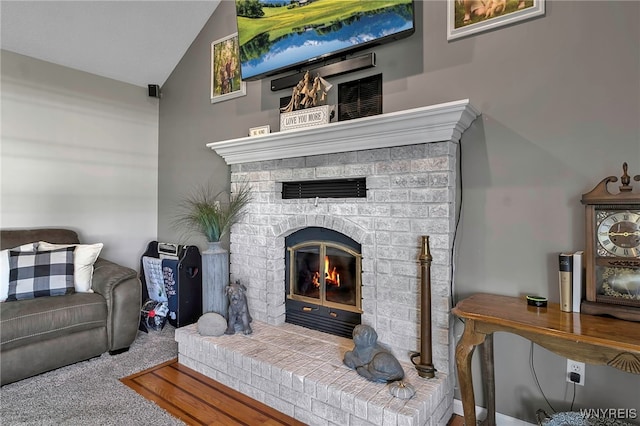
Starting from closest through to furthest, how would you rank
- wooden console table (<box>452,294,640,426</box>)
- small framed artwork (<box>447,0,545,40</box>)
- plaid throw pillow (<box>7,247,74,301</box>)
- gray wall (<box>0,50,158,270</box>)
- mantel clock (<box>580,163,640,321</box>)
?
wooden console table (<box>452,294,640,426</box>) < mantel clock (<box>580,163,640,321</box>) < small framed artwork (<box>447,0,545,40</box>) < plaid throw pillow (<box>7,247,74,301</box>) < gray wall (<box>0,50,158,270</box>)

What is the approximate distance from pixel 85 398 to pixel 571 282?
257 centimetres

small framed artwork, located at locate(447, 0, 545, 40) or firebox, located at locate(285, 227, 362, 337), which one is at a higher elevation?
small framed artwork, located at locate(447, 0, 545, 40)

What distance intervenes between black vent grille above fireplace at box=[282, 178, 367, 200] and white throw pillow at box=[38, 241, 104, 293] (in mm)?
1568

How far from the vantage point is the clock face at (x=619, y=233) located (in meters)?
1.36

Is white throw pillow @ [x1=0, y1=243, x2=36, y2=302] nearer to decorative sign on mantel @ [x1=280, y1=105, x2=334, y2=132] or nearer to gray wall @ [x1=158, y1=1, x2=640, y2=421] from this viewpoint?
decorative sign on mantel @ [x1=280, y1=105, x2=334, y2=132]

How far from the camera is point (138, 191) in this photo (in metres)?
3.64

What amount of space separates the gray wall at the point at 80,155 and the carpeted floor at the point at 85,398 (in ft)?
4.58

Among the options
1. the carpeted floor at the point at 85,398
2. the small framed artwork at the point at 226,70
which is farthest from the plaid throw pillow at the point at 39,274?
the small framed artwork at the point at 226,70

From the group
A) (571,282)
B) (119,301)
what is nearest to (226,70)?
(119,301)

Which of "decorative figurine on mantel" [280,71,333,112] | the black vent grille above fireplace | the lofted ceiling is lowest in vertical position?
the black vent grille above fireplace

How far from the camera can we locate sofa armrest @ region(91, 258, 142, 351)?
2498 millimetres

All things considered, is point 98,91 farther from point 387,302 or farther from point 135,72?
point 387,302

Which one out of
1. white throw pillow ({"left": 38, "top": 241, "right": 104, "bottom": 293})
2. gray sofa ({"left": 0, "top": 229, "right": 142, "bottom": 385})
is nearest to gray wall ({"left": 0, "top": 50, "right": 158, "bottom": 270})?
gray sofa ({"left": 0, "top": 229, "right": 142, "bottom": 385})

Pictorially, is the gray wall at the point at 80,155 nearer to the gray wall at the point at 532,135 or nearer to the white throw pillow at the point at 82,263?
the white throw pillow at the point at 82,263
